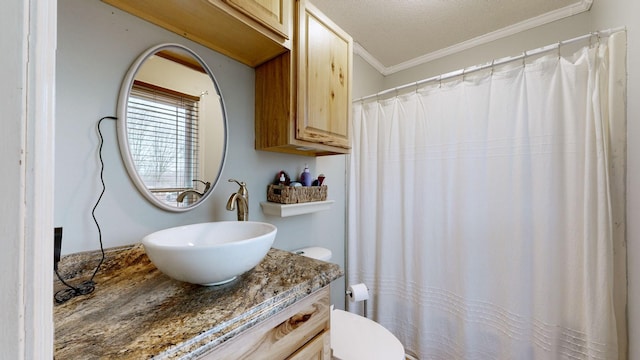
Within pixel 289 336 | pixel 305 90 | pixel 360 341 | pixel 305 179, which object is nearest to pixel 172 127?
pixel 305 90

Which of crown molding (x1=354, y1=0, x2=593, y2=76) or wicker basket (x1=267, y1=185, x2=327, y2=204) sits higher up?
crown molding (x1=354, y1=0, x2=593, y2=76)

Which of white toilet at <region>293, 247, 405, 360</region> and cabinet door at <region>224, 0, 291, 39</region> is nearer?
cabinet door at <region>224, 0, 291, 39</region>

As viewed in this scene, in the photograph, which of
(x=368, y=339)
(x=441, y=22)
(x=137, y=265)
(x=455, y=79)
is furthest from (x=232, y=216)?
(x=441, y=22)

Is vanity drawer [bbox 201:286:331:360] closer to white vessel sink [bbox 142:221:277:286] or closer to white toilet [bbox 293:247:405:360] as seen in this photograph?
white vessel sink [bbox 142:221:277:286]

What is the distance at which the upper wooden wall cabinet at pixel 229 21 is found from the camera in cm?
83

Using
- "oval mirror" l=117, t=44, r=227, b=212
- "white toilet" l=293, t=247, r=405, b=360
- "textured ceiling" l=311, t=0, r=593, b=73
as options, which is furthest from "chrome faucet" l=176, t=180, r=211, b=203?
"textured ceiling" l=311, t=0, r=593, b=73

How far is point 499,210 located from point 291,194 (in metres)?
1.13

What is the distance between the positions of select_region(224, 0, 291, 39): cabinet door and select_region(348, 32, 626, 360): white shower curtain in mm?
953

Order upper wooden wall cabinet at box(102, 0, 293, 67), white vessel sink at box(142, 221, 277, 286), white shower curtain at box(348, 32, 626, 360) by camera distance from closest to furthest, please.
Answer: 1. white vessel sink at box(142, 221, 277, 286)
2. upper wooden wall cabinet at box(102, 0, 293, 67)
3. white shower curtain at box(348, 32, 626, 360)

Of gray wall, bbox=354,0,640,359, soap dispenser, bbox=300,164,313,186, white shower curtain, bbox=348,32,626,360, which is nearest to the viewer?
gray wall, bbox=354,0,640,359

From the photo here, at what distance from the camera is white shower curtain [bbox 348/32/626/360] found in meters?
1.05

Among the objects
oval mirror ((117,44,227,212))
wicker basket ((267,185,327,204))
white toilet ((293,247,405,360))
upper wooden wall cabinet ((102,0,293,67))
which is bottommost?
white toilet ((293,247,405,360))

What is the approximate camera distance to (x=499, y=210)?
131 centimetres

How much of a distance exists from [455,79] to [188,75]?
4.79 feet
